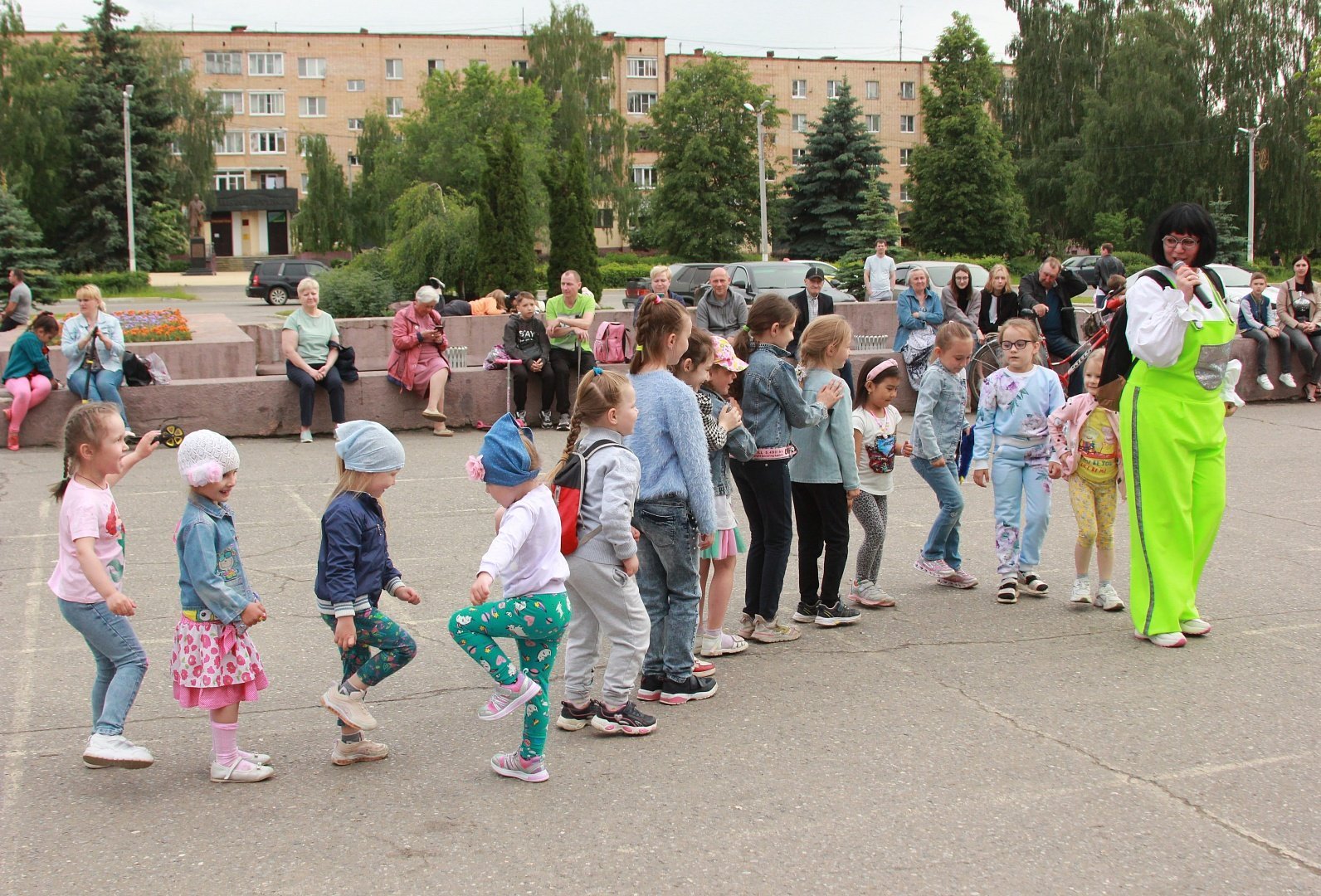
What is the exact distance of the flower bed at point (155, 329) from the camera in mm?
17219

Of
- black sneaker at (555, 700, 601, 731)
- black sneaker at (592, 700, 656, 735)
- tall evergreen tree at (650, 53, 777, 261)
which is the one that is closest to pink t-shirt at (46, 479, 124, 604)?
black sneaker at (555, 700, 601, 731)

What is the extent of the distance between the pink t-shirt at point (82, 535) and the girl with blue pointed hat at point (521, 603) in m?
1.29

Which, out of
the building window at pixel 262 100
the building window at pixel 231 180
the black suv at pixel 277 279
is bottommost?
the black suv at pixel 277 279

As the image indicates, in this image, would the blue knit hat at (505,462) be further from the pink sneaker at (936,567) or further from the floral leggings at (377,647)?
the pink sneaker at (936,567)

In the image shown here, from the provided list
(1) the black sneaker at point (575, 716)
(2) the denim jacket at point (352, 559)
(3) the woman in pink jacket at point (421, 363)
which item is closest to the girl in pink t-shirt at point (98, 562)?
(2) the denim jacket at point (352, 559)

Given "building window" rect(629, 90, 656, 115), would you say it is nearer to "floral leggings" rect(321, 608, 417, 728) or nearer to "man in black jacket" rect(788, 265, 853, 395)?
"man in black jacket" rect(788, 265, 853, 395)

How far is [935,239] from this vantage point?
60594 mm

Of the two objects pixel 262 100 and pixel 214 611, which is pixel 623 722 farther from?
pixel 262 100

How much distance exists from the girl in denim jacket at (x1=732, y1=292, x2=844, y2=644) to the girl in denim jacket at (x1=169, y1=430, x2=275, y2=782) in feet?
8.00

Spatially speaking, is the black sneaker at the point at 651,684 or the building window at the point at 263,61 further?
the building window at the point at 263,61

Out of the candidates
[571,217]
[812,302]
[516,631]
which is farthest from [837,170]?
[516,631]

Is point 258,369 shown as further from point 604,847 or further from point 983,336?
point 604,847

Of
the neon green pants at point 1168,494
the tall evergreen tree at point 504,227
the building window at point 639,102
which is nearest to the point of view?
the neon green pants at point 1168,494

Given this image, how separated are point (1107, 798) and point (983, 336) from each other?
10.0 metres
